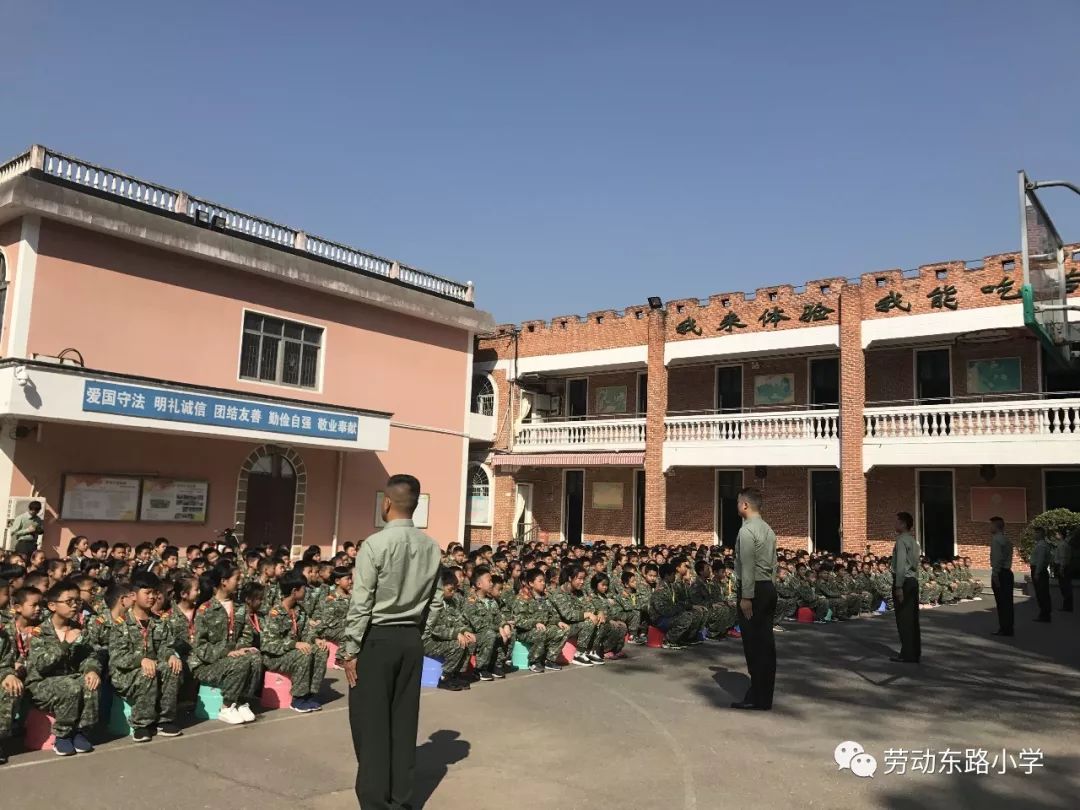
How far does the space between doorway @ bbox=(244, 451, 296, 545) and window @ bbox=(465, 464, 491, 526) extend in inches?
366

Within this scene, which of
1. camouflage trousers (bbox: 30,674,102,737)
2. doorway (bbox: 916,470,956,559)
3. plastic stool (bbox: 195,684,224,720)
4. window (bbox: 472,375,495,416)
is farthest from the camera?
window (bbox: 472,375,495,416)

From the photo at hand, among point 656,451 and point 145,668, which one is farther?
point 656,451

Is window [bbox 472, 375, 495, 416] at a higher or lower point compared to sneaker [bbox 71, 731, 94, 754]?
higher

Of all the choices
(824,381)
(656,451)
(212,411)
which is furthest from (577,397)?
(212,411)

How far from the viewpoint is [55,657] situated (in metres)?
5.82

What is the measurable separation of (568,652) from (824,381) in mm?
14542

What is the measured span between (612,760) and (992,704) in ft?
13.7

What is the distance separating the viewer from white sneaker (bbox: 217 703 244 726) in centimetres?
656

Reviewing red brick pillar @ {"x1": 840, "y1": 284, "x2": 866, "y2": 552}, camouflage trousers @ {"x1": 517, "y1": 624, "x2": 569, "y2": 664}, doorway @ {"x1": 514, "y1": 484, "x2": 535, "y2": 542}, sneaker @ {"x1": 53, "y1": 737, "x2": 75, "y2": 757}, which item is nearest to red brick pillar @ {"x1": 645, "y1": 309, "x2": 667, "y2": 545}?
doorway @ {"x1": 514, "y1": 484, "x2": 535, "y2": 542}

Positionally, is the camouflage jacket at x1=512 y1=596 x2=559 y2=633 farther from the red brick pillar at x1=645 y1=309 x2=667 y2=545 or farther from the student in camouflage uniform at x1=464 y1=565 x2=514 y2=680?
the red brick pillar at x1=645 y1=309 x2=667 y2=545

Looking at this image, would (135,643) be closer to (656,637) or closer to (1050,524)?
(656,637)

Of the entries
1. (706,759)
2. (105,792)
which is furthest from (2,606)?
(706,759)

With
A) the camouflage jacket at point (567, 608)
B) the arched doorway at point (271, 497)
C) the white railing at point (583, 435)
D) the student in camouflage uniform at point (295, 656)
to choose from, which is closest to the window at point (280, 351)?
the arched doorway at point (271, 497)

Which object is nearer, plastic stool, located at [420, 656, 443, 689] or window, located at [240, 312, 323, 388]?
plastic stool, located at [420, 656, 443, 689]
